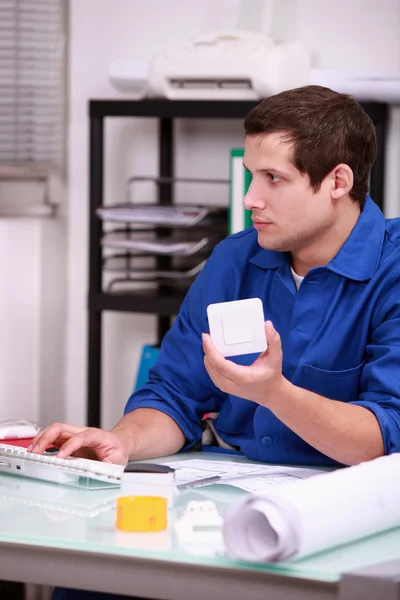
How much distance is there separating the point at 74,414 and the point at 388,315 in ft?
5.58

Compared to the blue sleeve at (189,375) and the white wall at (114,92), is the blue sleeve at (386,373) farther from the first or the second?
the white wall at (114,92)

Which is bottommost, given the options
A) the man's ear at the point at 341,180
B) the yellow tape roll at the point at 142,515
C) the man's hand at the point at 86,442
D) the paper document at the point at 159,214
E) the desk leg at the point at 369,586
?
the man's hand at the point at 86,442

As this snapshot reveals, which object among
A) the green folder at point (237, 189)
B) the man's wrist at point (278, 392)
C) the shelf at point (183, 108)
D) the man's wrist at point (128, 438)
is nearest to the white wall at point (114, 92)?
the shelf at point (183, 108)

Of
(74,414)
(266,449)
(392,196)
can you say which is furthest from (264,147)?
(74,414)

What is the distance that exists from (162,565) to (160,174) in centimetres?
196

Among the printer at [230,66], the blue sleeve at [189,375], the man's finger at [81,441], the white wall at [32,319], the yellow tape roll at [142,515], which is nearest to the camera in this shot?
the yellow tape roll at [142,515]

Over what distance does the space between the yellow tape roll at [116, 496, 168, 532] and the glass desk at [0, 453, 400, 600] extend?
1cm

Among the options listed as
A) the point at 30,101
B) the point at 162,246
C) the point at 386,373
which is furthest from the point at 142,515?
the point at 30,101

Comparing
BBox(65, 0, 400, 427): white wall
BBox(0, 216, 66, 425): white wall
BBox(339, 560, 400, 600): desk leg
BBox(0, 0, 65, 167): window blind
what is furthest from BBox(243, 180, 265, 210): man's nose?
BBox(0, 0, 65, 167): window blind

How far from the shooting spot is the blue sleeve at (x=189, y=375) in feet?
5.30

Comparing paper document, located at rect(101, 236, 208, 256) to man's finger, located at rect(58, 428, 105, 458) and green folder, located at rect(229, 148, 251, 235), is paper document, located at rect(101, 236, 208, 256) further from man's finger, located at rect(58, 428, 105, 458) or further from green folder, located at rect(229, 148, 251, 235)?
man's finger, located at rect(58, 428, 105, 458)

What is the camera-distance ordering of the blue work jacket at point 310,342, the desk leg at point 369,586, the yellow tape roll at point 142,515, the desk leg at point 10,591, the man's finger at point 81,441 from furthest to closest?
the desk leg at point 10,591
the blue work jacket at point 310,342
the man's finger at point 81,441
the yellow tape roll at point 142,515
the desk leg at point 369,586

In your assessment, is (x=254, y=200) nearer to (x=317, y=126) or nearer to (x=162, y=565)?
(x=317, y=126)

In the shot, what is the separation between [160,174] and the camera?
9.24ft
